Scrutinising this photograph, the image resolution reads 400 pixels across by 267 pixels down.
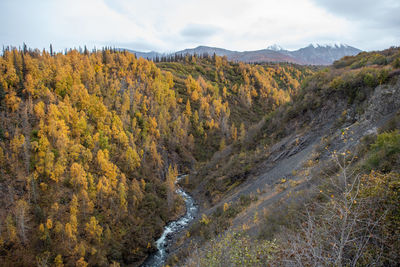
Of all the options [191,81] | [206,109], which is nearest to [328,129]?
[206,109]

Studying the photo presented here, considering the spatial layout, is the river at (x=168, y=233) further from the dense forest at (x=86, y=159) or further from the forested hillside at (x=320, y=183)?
the forested hillside at (x=320, y=183)

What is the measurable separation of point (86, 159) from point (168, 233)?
26391 millimetres

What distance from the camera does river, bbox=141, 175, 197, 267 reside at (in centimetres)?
3900

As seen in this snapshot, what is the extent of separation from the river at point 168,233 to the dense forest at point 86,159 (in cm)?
161

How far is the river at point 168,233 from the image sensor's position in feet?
128

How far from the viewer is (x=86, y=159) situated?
50938 mm

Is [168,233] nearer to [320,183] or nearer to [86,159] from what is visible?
[86,159]

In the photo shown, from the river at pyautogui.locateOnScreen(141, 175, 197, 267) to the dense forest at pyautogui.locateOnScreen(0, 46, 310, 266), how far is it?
161 centimetres

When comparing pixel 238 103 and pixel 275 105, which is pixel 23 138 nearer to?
pixel 238 103

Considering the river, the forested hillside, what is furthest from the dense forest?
A: the forested hillside

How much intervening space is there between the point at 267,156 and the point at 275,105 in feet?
376

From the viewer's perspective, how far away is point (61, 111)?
5591 cm

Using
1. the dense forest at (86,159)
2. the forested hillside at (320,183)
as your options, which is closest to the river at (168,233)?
the dense forest at (86,159)

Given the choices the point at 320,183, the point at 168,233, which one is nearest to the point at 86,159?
the point at 168,233
